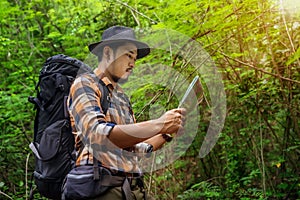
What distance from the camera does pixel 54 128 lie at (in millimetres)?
2684

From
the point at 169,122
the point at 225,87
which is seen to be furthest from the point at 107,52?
the point at 225,87

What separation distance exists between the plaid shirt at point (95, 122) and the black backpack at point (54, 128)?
10.8 inches

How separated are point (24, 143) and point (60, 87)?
15.1ft

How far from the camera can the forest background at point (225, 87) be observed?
4191mm

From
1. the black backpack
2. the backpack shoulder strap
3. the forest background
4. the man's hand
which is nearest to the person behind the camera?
the man's hand

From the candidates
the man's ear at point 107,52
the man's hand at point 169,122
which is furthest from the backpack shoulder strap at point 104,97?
the man's hand at point 169,122

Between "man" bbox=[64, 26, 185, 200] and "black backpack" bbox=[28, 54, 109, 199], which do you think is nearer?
"man" bbox=[64, 26, 185, 200]

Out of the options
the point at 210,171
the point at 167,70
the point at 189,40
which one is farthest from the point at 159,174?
the point at 189,40

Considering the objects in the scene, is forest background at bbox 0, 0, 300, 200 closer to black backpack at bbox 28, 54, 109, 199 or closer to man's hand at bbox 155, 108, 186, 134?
black backpack at bbox 28, 54, 109, 199

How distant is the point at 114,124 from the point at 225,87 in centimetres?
374

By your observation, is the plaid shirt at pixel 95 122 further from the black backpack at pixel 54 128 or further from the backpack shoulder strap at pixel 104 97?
the black backpack at pixel 54 128

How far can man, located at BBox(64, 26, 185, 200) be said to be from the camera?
6.52ft

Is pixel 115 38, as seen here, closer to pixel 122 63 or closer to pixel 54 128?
pixel 122 63

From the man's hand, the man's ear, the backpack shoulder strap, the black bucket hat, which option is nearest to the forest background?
the black bucket hat
